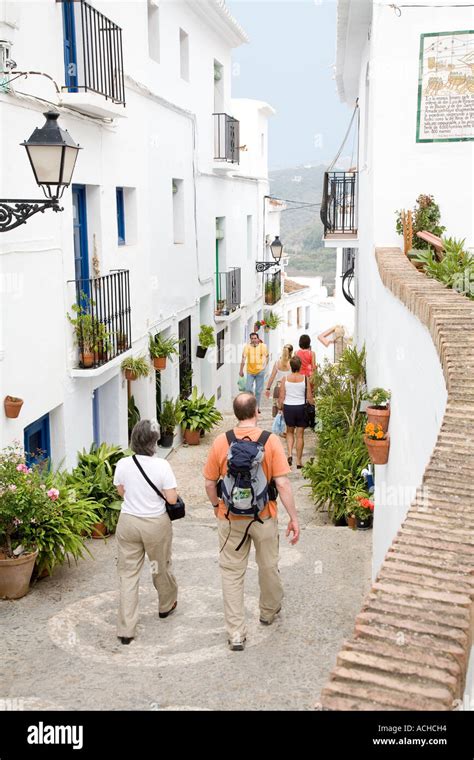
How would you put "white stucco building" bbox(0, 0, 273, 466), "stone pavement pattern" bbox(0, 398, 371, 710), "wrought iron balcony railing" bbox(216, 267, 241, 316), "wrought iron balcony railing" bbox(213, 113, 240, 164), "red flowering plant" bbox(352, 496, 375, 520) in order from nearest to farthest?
"stone pavement pattern" bbox(0, 398, 371, 710) < "white stucco building" bbox(0, 0, 273, 466) < "red flowering plant" bbox(352, 496, 375, 520) < "wrought iron balcony railing" bbox(213, 113, 240, 164) < "wrought iron balcony railing" bbox(216, 267, 241, 316)

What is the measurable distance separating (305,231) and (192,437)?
79422 millimetres

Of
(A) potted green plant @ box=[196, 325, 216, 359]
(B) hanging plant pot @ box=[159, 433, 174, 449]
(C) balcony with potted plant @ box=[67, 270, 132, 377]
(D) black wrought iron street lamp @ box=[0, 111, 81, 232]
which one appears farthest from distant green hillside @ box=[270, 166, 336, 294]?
(D) black wrought iron street lamp @ box=[0, 111, 81, 232]

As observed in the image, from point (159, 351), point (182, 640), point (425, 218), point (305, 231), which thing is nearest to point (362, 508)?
point (182, 640)

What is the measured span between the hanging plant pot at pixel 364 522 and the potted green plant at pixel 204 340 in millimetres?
8389

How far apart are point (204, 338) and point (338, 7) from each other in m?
7.03

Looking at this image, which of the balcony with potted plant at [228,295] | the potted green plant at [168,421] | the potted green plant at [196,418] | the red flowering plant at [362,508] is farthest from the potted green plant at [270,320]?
the red flowering plant at [362,508]

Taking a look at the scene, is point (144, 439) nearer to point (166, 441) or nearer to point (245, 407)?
point (245, 407)

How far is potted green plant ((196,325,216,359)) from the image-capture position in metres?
16.6

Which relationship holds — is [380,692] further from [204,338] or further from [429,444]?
[204,338]

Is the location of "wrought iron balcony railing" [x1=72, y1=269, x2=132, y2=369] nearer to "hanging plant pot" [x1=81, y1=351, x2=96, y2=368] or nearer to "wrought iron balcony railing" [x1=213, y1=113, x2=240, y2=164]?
"hanging plant pot" [x1=81, y1=351, x2=96, y2=368]

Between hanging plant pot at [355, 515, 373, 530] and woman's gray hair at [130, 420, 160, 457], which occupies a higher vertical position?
woman's gray hair at [130, 420, 160, 457]

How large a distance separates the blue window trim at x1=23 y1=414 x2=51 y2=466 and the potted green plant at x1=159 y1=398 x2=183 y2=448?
188 inches

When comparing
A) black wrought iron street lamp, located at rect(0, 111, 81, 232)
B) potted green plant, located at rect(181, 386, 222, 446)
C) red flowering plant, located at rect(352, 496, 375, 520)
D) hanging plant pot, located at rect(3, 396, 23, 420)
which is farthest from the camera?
potted green plant, located at rect(181, 386, 222, 446)

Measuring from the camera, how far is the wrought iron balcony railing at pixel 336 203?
14.6 metres
